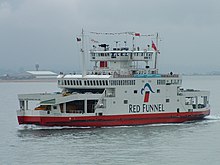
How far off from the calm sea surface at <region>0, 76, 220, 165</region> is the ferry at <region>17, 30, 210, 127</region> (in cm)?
88

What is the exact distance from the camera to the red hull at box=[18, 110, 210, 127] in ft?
141

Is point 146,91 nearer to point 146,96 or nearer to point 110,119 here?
point 146,96

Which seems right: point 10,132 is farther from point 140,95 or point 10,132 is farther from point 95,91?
point 140,95

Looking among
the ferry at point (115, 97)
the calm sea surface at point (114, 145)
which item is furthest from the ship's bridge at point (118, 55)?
the calm sea surface at point (114, 145)

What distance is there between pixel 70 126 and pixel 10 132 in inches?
186

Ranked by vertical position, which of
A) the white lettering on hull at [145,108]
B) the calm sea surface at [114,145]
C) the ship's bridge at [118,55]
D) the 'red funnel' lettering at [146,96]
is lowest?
the calm sea surface at [114,145]

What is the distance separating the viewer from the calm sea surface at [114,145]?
107 feet

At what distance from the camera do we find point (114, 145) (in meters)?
36.9

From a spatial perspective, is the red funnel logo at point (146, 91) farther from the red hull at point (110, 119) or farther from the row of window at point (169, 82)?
the red hull at point (110, 119)

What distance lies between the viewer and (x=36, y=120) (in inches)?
1684

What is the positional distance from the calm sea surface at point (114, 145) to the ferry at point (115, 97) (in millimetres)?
877

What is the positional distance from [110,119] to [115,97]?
5.79ft

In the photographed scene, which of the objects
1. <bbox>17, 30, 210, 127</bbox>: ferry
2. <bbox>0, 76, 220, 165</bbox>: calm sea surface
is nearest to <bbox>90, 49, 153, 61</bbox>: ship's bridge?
<bbox>17, 30, 210, 127</bbox>: ferry

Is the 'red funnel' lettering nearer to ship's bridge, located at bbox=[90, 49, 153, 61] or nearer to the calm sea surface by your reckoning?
the calm sea surface
